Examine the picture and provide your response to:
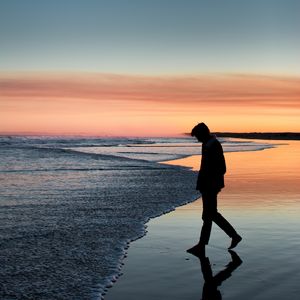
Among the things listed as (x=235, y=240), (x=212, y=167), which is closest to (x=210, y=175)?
(x=212, y=167)

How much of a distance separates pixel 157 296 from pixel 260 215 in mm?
5822

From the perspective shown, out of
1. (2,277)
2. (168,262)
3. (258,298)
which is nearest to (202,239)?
(168,262)

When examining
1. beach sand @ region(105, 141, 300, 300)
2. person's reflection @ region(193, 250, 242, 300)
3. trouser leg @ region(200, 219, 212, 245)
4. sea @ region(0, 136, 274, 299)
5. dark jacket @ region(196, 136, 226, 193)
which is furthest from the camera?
dark jacket @ region(196, 136, 226, 193)

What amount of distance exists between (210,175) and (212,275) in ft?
6.65

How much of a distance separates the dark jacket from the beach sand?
1042 mm

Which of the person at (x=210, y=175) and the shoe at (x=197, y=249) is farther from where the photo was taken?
the person at (x=210, y=175)

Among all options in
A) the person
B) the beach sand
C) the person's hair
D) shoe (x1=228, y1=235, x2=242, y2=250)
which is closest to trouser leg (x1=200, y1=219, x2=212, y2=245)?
the person

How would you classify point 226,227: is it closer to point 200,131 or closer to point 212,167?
point 212,167

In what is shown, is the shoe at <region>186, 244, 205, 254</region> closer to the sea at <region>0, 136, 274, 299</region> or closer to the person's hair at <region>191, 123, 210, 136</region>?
the sea at <region>0, 136, 274, 299</region>

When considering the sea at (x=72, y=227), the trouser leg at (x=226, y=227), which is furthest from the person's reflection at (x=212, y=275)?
the sea at (x=72, y=227)

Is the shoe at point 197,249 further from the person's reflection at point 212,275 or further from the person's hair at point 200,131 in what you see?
the person's hair at point 200,131

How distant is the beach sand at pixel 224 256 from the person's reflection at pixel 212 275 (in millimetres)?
53

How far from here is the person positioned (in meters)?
8.05

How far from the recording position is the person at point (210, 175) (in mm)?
8047
